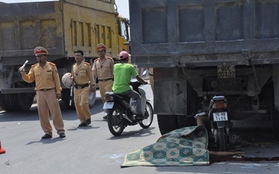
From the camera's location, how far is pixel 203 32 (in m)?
7.41

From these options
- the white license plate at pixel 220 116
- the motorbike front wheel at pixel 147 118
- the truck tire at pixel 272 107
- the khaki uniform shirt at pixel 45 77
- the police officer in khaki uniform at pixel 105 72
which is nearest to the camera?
the white license plate at pixel 220 116

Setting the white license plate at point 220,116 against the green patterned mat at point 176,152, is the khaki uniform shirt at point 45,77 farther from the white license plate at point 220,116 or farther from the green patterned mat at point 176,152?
the white license plate at point 220,116

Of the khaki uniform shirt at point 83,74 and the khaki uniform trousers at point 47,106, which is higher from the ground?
the khaki uniform shirt at point 83,74

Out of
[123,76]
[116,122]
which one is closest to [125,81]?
[123,76]

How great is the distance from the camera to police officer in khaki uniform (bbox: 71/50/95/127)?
1185 centimetres

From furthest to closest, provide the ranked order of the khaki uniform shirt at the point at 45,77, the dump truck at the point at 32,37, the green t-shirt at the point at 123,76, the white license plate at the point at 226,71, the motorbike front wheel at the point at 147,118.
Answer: the dump truck at the point at 32,37
the motorbike front wheel at the point at 147,118
the green t-shirt at the point at 123,76
the khaki uniform shirt at the point at 45,77
the white license plate at the point at 226,71

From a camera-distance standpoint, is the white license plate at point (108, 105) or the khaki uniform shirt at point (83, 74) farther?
the khaki uniform shirt at point (83, 74)

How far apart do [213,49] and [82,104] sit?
5098mm

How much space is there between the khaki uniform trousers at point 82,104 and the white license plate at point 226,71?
460cm

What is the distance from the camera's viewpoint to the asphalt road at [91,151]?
6945mm

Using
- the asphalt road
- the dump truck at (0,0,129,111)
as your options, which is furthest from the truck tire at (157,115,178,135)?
the dump truck at (0,0,129,111)

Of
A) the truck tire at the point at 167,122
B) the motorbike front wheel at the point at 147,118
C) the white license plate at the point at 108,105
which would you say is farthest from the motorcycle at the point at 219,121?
the motorbike front wheel at the point at 147,118

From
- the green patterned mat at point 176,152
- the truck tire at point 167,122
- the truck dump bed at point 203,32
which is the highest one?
the truck dump bed at point 203,32

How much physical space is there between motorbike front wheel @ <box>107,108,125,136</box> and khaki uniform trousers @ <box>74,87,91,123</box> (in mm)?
1820
